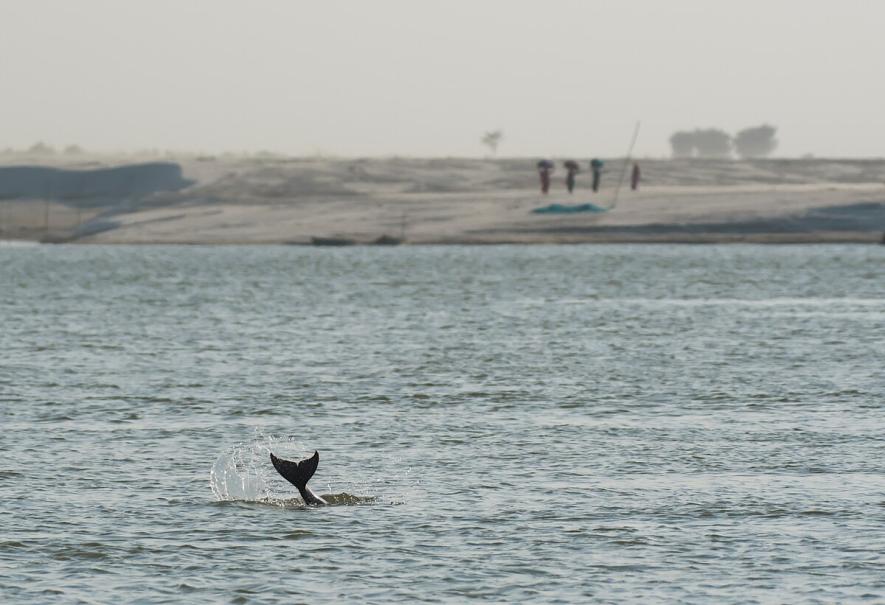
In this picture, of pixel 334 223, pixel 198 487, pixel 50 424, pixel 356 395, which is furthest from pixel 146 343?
pixel 334 223

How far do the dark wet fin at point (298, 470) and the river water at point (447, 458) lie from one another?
0.51m

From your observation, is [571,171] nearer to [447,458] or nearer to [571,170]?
[571,170]

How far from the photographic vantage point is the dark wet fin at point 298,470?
2575 cm

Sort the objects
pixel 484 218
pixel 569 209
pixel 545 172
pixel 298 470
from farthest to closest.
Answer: pixel 545 172, pixel 484 218, pixel 569 209, pixel 298 470

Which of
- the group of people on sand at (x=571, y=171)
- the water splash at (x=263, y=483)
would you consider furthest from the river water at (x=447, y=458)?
the group of people on sand at (x=571, y=171)

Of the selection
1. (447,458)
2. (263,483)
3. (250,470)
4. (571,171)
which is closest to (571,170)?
(571,171)

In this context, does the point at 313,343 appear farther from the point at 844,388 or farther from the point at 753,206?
the point at 753,206

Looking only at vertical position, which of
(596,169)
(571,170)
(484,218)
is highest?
(596,169)

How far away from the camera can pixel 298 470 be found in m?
25.9

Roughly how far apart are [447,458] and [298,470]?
15.8ft

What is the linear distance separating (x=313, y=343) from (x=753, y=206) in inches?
4380

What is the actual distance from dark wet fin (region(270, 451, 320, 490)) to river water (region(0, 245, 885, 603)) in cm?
51

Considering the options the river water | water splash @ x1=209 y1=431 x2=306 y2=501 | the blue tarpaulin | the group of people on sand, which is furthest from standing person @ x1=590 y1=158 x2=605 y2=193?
water splash @ x1=209 y1=431 x2=306 y2=501

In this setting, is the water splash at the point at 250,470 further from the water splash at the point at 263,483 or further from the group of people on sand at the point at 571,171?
the group of people on sand at the point at 571,171
